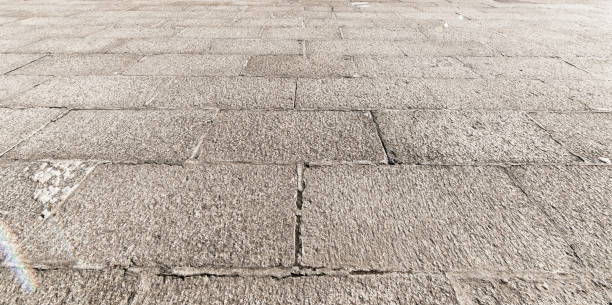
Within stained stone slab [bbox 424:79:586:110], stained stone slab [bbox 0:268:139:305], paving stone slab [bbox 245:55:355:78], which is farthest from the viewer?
paving stone slab [bbox 245:55:355:78]

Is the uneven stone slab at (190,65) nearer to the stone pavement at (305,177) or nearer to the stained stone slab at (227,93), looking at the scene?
the stone pavement at (305,177)

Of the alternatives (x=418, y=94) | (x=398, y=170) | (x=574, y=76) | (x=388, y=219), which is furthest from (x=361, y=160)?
(x=574, y=76)

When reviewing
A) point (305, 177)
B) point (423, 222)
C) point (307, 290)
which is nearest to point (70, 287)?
point (307, 290)

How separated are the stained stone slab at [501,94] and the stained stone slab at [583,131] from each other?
170 millimetres

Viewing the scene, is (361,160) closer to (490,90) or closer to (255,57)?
(490,90)

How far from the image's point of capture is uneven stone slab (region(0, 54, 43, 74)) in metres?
3.69

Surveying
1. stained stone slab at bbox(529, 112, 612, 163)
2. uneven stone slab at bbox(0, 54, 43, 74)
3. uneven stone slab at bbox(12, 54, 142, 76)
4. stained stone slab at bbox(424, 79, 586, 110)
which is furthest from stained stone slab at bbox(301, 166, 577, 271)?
uneven stone slab at bbox(0, 54, 43, 74)

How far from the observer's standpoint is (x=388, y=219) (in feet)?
5.44

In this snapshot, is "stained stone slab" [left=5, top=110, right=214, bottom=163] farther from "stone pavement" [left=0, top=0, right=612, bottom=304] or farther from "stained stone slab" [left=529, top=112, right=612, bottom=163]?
"stained stone slab" [left=529, top=112, right=612, bottom=163]

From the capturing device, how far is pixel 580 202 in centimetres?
176

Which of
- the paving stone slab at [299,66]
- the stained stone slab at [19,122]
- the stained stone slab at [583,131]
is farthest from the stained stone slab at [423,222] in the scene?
the stained stone slab at [19,122]

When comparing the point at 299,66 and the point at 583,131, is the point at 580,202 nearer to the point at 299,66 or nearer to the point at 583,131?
the point at 583,131

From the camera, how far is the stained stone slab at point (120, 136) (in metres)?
2.16

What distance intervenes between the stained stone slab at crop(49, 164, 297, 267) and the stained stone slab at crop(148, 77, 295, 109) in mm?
955
